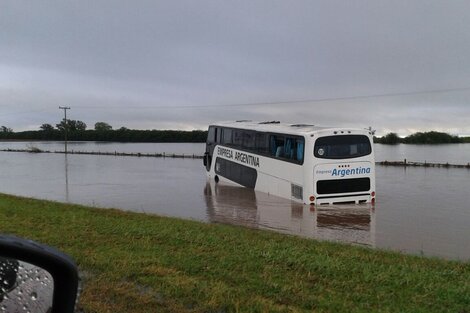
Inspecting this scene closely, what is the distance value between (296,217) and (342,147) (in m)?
4.50

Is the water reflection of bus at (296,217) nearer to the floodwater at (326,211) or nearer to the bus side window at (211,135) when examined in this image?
the floodwater at (326,211)

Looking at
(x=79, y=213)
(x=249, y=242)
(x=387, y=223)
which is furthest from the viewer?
(x=387, y=223)

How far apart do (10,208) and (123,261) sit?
764 cm

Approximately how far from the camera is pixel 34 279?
6.27ft

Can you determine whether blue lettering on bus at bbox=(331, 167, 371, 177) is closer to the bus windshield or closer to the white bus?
the white bus

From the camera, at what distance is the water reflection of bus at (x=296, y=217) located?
14.0 metres

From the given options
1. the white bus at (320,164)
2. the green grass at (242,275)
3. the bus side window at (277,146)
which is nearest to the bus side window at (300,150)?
the white bus at (320,164)

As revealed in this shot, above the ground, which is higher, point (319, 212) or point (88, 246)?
point (88, 246)

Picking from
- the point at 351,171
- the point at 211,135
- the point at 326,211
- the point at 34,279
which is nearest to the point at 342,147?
the point at 351,171

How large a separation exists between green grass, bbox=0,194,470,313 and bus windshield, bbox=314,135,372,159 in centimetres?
1148

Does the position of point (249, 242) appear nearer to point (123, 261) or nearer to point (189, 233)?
point (189, 233)

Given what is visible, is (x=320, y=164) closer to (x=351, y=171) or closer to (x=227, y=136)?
(x=351, y=171)

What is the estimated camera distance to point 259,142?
24531 millimetres

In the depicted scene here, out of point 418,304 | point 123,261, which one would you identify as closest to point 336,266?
point 418,304
